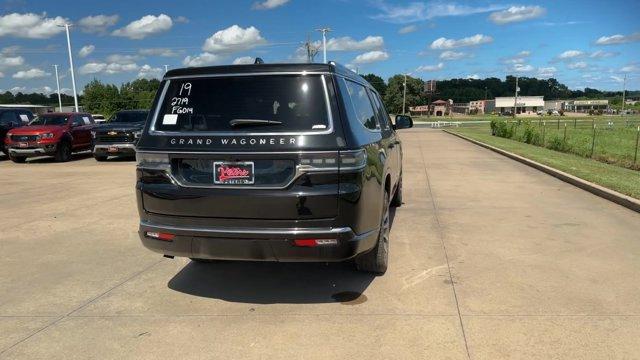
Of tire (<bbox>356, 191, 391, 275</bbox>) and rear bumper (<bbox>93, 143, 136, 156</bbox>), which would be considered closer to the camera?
tire (<bbox>356, 191, 391, 275</bbox>)

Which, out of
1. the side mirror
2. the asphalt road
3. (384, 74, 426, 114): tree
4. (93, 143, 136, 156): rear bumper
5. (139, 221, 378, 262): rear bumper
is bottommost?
the asphalt road

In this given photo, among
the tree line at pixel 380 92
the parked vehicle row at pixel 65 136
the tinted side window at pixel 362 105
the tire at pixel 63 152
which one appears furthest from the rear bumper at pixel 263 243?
the tree line at pixel 380 92

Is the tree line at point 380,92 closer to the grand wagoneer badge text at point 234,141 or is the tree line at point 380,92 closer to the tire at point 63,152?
the tire at point 63,152

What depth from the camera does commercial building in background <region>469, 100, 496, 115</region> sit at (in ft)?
489

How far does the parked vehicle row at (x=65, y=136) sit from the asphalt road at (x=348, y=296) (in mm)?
8712

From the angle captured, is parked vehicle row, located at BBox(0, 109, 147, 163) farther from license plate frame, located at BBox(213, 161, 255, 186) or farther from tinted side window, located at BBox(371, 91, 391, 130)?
license plate frame, located at BBox(213, 161, 255, 186)

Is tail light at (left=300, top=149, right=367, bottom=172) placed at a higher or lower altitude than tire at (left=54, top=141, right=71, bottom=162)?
higher

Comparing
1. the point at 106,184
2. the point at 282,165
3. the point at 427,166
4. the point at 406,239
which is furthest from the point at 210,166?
the point at 427,166

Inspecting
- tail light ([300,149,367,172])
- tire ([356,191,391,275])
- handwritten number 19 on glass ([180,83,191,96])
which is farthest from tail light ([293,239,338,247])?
handwritten number 19 on glass ([180,83,191,96])

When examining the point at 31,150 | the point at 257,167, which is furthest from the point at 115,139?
the point at 257,167

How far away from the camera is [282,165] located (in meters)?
3.64

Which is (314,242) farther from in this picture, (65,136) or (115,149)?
(65,136)

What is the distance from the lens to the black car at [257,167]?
3.62 m

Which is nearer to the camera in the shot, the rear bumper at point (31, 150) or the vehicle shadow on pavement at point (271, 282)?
the vehicle shadow on pavement at point (271, 282)
